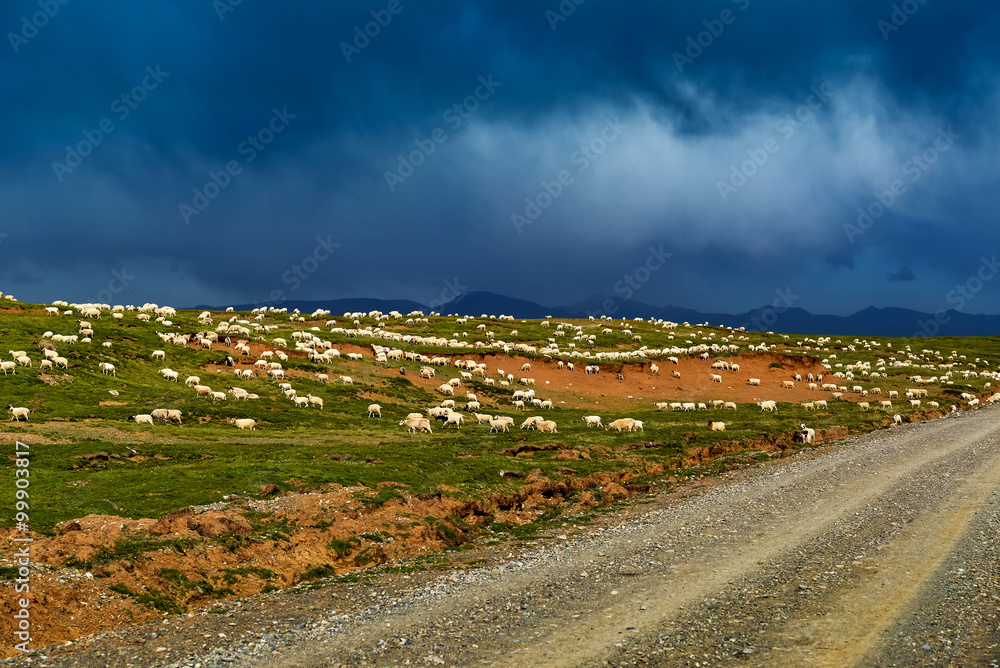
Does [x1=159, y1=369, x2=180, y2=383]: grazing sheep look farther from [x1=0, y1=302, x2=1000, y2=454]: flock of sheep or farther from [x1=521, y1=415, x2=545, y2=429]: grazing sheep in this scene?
[x1=521, y1=415, x2=545, y2=429]: grazing sheep

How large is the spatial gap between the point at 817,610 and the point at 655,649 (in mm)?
5118

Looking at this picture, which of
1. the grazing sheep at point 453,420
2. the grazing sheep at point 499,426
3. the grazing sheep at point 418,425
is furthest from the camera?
the grazing sheep at point 453,420

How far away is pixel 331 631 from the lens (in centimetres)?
1552

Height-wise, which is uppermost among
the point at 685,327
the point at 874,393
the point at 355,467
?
the point at 685,327

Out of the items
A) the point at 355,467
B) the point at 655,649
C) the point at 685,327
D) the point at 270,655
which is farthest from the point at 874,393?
the point at 270,655

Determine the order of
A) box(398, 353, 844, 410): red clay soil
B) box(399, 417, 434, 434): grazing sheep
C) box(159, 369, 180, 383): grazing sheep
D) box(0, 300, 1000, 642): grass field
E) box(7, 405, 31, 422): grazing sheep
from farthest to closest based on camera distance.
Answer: box(398, 353, 844, 410): red clay soil
box(159, 369, 180, 383): grazing sheep
box(399, 417, 434, 434): grazing sheep
box(7, 405, 31, 422): grazing sheep
box(0, 300, 1000, 642): grass field

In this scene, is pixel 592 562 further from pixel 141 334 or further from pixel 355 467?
pixel 141 334

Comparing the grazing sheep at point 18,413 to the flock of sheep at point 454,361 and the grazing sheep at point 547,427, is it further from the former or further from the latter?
the grazing sheep at point 547,427

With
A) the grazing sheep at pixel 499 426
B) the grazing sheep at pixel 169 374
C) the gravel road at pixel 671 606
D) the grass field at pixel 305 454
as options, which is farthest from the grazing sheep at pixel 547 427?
the grazing sheep at pixel 169 374

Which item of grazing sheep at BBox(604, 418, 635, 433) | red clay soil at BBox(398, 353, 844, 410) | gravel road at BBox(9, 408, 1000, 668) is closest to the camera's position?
gravel road at BBox(9, 408, 1000, 668)

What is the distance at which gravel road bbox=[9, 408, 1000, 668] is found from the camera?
13875 mm

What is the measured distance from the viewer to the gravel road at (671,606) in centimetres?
1388

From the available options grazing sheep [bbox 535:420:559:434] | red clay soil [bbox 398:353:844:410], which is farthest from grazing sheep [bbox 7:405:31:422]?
red clay soil [bbox 398:353:844:410]

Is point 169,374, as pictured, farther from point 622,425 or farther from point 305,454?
point 622,425
